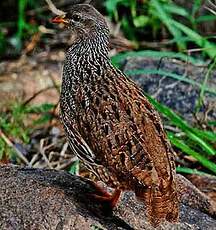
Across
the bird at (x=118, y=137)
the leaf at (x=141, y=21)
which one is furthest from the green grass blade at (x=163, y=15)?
the bird at (x=118, y=137)

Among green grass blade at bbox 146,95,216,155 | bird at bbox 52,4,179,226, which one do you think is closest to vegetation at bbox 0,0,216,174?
green grass blade at bbox 146,95,216,155

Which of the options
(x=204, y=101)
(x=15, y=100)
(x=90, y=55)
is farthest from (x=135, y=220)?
(x=15, y=100)

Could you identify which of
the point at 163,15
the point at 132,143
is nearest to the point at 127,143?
the point at 132,143

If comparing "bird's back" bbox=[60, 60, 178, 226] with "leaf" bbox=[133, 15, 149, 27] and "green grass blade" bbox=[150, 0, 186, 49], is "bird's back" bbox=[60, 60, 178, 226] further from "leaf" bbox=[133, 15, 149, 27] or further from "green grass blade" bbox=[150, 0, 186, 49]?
"leaf" bbox=[133, 15, 149, 27]

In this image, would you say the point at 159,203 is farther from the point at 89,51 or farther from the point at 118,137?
the point at 89,51

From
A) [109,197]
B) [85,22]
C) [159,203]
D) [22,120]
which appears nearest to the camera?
[159,203]
